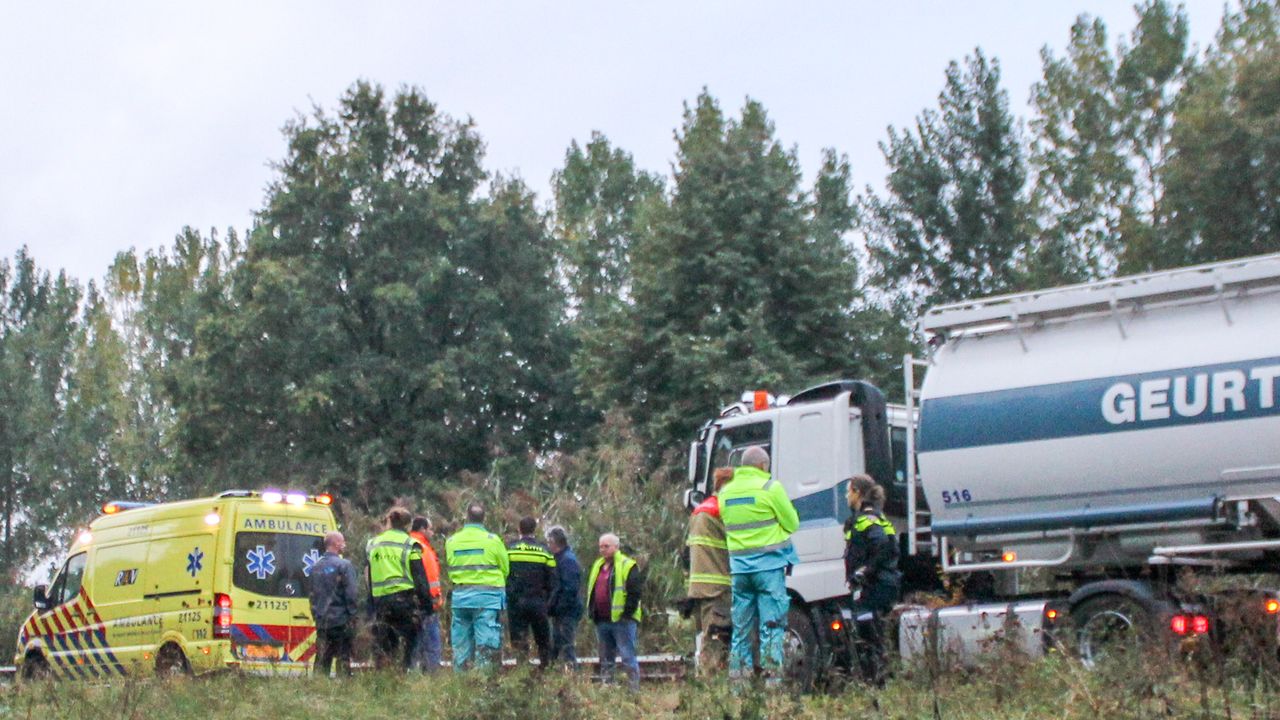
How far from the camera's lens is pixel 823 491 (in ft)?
41.9

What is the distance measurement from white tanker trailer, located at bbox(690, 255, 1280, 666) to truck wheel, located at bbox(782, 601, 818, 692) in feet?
0.08

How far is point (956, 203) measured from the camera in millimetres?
37594

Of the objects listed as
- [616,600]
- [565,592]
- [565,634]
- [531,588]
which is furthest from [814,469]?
[565,634]

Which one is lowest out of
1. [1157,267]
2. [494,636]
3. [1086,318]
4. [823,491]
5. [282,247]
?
[494,636]

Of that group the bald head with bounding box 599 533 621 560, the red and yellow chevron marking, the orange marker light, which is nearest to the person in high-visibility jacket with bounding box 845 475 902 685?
the orange marker light

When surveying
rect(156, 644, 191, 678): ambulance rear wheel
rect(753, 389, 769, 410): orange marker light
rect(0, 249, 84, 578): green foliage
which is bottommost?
rect(156, 644, 191, 678): ambulance rear wheel

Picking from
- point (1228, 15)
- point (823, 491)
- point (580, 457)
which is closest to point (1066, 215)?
point (1228, 15)

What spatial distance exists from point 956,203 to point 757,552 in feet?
92.9

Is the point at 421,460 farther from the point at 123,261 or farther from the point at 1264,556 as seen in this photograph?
the point at 1264,556

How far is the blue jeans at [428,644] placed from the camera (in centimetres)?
1398

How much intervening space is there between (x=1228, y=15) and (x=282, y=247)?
Result: 78.8ft

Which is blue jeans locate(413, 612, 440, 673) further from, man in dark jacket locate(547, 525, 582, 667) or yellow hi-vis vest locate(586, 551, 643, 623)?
yellow hi-vis vest locate(586, 551, 643, 623)

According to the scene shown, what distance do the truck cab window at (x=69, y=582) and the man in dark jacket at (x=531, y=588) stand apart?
222 inches

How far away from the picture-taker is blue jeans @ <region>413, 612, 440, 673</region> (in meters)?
14.0
